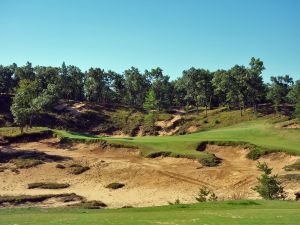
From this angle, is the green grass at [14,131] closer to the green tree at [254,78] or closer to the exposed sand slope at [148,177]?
the exposed sand slope at [148,177]

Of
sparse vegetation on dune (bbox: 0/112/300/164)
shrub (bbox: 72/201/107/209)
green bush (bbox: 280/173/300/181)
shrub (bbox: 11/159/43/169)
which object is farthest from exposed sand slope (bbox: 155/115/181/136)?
shrub (bbox: 72/201/107/209)

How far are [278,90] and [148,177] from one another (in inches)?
2790

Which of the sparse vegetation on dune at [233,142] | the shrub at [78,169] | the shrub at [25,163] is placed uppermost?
the sparse vegetation on dune at [233,142]

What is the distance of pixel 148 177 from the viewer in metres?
55.8

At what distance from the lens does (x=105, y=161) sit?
65188 millimetres

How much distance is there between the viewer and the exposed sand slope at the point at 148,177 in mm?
48906

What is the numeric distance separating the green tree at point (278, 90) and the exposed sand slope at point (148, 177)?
5013 cm

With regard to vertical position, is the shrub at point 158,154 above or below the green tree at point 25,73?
below

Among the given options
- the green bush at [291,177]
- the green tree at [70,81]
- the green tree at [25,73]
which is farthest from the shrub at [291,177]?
the green tree at [25,73]

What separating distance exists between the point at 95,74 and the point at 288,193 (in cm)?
10493

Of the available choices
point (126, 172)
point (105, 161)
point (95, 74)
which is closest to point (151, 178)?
point (126, 172)

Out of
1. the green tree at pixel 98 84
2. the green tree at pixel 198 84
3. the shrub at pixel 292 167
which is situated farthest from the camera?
the green tree at pixel 98 84

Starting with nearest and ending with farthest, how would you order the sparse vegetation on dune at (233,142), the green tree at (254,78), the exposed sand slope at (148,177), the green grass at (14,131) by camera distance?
the exposed sand slope at (148,177), the sparse vegetation on dune at (233,142), the green grass at (14,131), the green tree at (254,78)

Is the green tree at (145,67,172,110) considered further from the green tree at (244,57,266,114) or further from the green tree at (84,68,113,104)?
the green tree at (244,57,266,114)
